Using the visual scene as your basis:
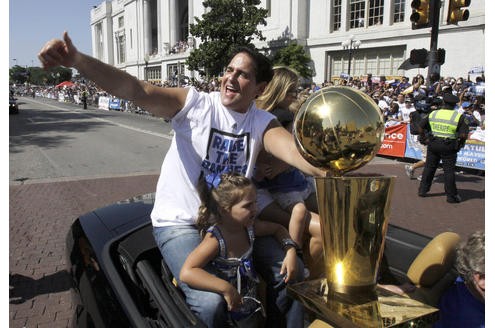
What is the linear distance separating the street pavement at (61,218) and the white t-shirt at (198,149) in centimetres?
132

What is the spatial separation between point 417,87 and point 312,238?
455 inches

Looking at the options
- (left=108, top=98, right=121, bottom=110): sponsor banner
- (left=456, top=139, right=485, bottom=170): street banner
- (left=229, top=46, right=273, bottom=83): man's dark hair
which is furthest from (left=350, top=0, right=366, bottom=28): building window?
(left=229, top=46, right=273, bottom=83): man's dark hair

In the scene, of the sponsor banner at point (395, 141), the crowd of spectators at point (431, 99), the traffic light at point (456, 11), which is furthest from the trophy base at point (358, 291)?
the sponsor banner at point (395, 141)

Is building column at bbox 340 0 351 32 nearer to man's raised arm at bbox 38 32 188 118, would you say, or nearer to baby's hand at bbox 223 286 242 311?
man's raised arm at bbox 38 32 188 118

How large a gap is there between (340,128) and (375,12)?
23.7 meters

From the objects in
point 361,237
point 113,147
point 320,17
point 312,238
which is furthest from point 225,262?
point 320,17

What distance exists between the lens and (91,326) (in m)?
1.98

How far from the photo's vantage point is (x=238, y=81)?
6.63 ft

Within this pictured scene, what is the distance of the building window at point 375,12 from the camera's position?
22.0 metres

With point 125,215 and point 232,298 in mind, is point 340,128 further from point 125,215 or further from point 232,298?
point 125,215

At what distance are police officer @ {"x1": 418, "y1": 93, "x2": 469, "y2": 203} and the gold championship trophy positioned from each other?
6534 millimetres

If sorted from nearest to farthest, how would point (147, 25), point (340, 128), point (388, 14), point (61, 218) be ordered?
point (340, 128), point (61, 218), point (388, 14), point (147, 25)

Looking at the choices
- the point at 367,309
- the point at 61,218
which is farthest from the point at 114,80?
the point at 61,218

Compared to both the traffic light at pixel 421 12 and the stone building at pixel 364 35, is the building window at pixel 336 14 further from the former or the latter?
the traffic light at pixel 421 12
